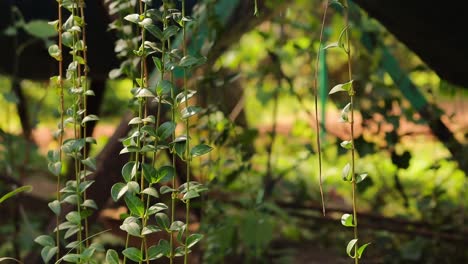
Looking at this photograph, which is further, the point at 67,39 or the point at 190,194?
the point at 67,39

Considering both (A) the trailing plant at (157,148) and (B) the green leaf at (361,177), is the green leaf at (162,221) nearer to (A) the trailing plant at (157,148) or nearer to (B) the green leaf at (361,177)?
(A) the trailing plant at (157,148)

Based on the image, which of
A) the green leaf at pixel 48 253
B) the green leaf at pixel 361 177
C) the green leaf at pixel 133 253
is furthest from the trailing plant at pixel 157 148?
the green leaf at pixel 361 177

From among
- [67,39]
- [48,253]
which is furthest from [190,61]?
[48,253]

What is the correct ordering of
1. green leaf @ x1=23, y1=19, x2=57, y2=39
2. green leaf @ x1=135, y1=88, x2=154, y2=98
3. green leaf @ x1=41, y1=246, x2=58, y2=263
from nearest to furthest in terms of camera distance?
1. green leaf @ x1=135, y1=88, x2=154, y2=98
2. green leaf @ x1=41, y1=246, x2=58, y2=263
3. green leaf @ x1=23, y1=19, x2=57, y2=39

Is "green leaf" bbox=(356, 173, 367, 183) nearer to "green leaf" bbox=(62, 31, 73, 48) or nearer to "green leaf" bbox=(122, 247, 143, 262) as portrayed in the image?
"green leaf" bbox=(122, 247, 143, 262)

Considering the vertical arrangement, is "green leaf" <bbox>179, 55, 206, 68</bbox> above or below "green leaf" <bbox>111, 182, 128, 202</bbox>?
above

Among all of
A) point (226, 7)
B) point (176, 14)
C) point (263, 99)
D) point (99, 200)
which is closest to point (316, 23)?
point (263, 99)

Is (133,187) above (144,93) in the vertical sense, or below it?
below

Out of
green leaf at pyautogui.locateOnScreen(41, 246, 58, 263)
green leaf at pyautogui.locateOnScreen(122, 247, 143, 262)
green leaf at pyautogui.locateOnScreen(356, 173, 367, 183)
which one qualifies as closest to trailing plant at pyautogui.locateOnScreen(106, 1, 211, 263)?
green leaf at pyautogui.locateOnScreen(122, 247, 143, 262)

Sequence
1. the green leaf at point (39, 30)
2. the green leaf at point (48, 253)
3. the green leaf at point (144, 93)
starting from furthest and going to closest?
the green leaf at point (39, 30) < the green leaf at point (48, 253) < the green leaf at point (144, 93)

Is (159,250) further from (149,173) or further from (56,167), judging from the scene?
(56,167)

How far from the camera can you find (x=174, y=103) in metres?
1.37

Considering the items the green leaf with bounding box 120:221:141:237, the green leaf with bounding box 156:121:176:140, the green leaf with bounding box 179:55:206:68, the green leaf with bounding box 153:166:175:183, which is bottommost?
the green leaf with bounding box 120:221:141:237

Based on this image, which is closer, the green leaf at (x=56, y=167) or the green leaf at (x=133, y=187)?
the green leaf at (x=133, y=187)
